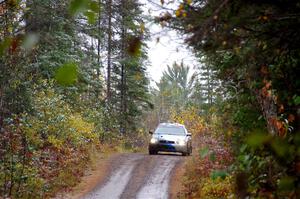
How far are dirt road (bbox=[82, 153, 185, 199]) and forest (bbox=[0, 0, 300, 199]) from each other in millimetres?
829

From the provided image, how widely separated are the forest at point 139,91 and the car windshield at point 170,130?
7.82 feet

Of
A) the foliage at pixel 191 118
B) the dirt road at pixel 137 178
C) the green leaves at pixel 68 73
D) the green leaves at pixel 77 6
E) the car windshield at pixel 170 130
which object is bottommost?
the dirt road at pixel 137 178

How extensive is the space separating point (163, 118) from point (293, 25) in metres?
77.6

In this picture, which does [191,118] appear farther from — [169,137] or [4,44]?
[4,44]

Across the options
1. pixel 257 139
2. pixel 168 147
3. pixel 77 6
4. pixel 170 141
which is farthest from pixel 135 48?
pixel 168 147

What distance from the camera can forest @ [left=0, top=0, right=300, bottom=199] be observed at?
372 centimetres

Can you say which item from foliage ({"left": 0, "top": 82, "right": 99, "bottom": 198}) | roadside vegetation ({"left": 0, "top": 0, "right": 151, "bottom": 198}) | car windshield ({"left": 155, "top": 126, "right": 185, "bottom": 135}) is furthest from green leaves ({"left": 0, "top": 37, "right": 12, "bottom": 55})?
car windshield ({"left": 155, "top": 126, "right": 185, "bottom": 135})

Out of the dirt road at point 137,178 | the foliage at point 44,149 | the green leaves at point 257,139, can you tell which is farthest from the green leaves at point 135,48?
the dirt road at point 137,178

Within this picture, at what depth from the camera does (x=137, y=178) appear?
53.5 feet

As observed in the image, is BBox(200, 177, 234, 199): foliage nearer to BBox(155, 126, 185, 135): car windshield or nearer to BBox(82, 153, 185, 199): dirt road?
BBox(82, 153, 185, 199): dirt road

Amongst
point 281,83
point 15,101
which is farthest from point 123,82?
point 281,83

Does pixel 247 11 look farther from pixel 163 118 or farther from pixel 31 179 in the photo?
pixel 163 118

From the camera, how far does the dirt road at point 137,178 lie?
44.8 ft

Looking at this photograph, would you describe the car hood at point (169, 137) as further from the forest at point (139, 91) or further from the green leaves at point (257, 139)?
the green leaves at point (257, 139)
